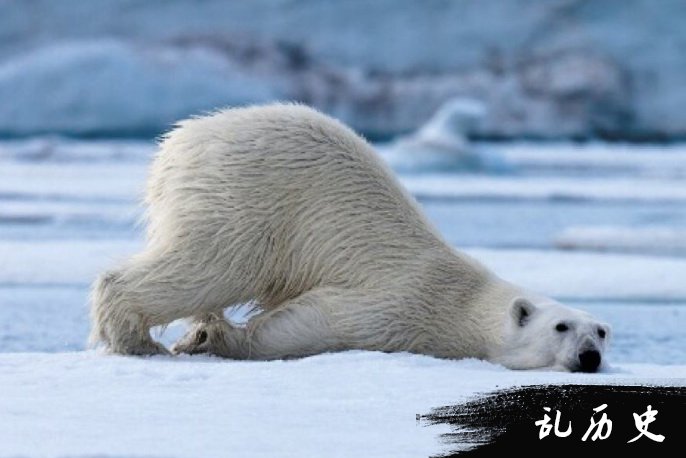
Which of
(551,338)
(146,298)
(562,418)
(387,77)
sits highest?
(387,77)

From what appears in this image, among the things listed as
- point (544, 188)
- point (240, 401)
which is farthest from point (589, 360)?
point (544, 188)

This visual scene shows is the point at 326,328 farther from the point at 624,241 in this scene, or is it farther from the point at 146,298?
the point at 624,241

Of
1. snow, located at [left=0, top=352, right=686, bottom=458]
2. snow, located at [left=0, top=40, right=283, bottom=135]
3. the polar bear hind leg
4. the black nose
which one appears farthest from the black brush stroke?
snow, located at [left=0, top=40, right=283, bottom=135]

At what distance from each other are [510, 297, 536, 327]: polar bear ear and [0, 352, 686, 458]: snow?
0.56ft

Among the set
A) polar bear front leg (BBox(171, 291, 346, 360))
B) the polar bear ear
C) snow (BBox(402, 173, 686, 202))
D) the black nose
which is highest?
snow (BBox(402, 173, 686, 202))

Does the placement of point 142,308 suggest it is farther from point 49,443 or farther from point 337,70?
point 337,70

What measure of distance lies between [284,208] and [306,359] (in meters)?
0.60

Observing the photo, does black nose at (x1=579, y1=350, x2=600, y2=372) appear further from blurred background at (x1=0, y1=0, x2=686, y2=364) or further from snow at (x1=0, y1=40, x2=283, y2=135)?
snow at (x1=0, y1=40, x2=283, y2=135)

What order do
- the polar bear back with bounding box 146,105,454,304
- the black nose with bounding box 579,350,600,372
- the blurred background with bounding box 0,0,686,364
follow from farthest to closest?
the blurred background with bounding box 0,0,686,364 < the polar bear back with bounding box 146,105,454,304 < the black nose with bounding box 579,350,600,372

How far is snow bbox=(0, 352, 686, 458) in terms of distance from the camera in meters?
2.51

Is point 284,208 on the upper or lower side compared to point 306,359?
upper

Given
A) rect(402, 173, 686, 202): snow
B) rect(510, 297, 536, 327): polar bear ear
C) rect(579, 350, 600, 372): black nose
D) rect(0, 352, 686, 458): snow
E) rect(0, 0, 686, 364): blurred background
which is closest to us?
rect(0, 352, 686, 458): snow

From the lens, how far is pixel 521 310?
385cm

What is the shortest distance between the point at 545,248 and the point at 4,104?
1297 centimetres
